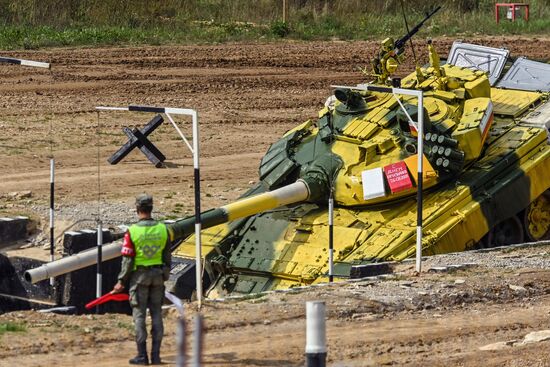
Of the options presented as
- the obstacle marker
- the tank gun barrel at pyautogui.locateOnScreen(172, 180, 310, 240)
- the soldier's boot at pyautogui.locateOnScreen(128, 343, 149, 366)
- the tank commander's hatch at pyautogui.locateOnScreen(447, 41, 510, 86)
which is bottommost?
the soldier's boot at pyautogui.locateOnScreen(128, 343, 149, 366)

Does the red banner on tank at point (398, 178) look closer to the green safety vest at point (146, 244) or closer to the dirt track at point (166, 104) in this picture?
the dirt track at point (166, 104)

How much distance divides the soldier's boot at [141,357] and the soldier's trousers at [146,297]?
0.06m

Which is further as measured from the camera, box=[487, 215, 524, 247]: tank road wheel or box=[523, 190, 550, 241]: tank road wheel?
box=[523, 190, 550, 241]: tank road wheel

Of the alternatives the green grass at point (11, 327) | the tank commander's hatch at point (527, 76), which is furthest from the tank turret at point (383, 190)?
the green grass at point (11, 327)

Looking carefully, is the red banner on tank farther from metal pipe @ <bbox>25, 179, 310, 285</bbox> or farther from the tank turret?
metal pipe @ <bbox>25, 179, 310, 285</bbox>

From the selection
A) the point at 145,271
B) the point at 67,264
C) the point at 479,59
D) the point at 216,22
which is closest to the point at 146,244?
the point at 145,271

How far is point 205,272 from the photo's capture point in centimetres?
2089

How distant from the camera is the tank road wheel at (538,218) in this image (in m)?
21.8

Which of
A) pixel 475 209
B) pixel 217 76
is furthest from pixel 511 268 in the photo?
pixel 217 76

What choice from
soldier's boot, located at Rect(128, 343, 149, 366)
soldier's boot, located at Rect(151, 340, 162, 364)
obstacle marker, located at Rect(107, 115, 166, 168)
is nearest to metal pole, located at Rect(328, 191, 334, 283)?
soldier's boot, located at Rect(151, 340, 162, 364)

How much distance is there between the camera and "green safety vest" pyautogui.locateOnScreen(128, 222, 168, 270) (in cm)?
1441

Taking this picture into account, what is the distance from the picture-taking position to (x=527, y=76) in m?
23.8

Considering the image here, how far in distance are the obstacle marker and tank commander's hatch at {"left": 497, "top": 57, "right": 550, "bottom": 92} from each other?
752cm

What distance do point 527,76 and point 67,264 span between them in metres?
8.73
